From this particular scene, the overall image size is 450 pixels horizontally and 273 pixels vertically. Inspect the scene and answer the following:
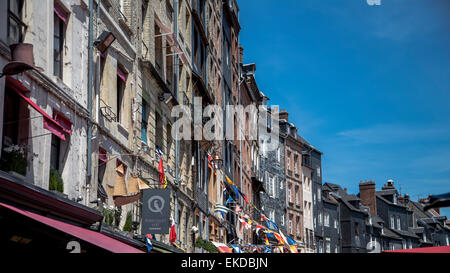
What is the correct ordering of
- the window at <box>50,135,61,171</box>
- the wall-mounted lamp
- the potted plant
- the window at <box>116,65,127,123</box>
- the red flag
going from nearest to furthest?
the potted plant < the window at <box>50,135,61,171</box> < the wall-mounted lamp < the window at <box>116,65,127,123</box> < the red flag

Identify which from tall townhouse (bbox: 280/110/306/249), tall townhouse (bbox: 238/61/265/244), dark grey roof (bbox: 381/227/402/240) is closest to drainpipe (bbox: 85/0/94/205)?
tall townhouse (bbox: 238/61/265/244)

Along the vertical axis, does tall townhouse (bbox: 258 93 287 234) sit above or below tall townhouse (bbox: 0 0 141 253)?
above

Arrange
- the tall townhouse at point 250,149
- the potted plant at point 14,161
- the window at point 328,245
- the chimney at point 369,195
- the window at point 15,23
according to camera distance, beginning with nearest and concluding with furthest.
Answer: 1. the potted plant at point 14,161
2. the window at point 15,23
3. the tall townhouse at point 250,149
4. the window at point 328,245
5. the chimney at point 369,195

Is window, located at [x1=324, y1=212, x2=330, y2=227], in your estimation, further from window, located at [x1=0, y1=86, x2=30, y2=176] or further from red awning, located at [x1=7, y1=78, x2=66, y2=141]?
window, located at [x1=0, y1=86, x2=30, y2=176]

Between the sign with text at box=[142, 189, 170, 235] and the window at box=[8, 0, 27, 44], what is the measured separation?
6488mm

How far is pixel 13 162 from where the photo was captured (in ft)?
37.4

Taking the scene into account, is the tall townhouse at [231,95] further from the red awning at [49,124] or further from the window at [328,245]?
the window at [328,245]

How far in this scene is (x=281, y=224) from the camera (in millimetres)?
56375

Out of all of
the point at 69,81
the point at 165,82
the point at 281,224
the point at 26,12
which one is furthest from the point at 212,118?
the point at 281,224

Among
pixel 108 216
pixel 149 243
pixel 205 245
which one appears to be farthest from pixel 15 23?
pixel 205 245

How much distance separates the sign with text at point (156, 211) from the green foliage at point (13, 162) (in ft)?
19.8

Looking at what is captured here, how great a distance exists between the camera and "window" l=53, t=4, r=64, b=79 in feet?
46.2

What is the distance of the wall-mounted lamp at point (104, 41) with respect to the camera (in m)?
16.0

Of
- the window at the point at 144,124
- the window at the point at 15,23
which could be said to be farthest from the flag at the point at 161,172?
the window at the point at 15,23
